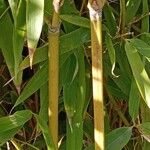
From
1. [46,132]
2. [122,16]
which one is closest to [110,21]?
[122,16]

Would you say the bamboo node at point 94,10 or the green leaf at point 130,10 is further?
the green leaf at point 130,10

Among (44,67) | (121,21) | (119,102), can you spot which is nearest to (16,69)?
(44,67)

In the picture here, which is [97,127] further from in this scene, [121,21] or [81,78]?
Result: [121,21]

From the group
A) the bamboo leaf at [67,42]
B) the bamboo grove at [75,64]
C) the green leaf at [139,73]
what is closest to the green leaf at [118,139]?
the bamboo grove at [75,64]

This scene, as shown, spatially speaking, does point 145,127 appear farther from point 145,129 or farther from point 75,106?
point 75,106

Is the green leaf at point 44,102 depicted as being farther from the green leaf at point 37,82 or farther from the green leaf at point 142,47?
the green leaf at point 142,47

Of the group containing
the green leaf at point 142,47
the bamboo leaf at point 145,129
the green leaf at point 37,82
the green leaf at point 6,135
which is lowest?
the bamboo leaf at point 145,129

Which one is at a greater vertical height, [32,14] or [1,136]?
[32,14]

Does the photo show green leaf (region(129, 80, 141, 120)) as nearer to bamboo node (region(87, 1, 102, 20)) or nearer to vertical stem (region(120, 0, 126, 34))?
vertical stem (region(120, 0, 126, 34))
